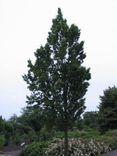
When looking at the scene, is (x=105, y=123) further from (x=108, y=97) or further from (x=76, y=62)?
(x=76, y=62)

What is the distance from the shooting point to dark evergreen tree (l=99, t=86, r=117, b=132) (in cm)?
3500

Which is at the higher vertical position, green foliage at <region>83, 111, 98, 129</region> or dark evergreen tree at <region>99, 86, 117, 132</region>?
green foliage at <region>83, 111, 98, 129</region>

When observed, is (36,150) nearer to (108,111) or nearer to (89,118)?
(108,111)

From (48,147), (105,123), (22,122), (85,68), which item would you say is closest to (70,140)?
(48,147)

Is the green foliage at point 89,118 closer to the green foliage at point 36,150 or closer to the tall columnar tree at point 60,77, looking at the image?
the green foliage at point 36,150

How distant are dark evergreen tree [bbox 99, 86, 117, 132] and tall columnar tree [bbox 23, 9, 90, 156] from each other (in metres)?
15.4

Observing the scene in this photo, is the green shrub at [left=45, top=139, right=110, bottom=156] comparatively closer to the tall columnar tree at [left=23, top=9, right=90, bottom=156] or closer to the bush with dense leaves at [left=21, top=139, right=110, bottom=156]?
the bush with dense leaves at [left=21, top=139, right=110, bottom=156]

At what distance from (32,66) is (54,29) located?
2.07 meters

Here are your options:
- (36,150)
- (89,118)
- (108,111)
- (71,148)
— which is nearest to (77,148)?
(71,148)

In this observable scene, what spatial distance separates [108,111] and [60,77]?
16.0m

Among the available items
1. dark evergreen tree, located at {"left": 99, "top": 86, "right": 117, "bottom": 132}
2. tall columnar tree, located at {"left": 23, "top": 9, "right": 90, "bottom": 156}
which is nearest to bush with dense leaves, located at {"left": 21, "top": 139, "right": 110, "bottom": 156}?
tall columnar tree, located at {"left": 23, "top": 9, "right": 90, "bottom": 156}

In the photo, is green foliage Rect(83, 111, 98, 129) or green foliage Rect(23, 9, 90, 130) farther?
green foliage Rect(83, 111, 98, 129)

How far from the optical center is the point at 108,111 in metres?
34.8

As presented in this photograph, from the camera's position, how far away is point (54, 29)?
20.0m
